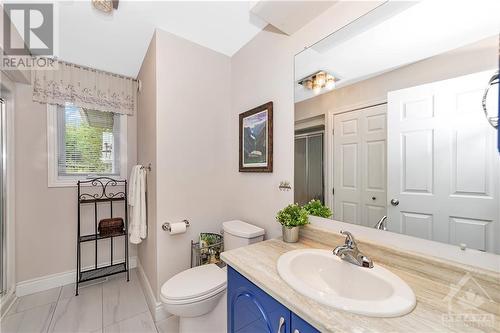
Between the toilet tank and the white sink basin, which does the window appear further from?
the white sink basin

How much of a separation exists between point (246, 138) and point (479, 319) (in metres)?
1.61

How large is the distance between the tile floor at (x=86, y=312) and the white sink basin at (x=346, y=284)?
4.14 ft

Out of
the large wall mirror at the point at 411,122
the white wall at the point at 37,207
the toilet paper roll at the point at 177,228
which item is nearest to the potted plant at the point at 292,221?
the large wall mirror at the point at 411,122

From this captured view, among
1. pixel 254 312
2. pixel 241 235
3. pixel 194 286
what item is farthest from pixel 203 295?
pixel 254 312

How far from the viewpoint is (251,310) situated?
0.94m

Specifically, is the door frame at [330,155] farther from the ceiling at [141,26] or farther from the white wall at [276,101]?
the ceiling at [141,26]

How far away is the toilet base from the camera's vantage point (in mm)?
1413

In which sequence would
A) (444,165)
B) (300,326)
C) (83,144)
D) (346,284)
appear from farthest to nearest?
(83,144), (346,284), (444,165), (300,326)

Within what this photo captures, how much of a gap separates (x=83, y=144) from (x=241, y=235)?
2150 millimetres

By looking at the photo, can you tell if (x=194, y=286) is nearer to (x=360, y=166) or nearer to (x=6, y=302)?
(x=360, y=166)

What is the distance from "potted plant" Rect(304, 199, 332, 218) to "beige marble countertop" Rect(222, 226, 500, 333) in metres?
0.26

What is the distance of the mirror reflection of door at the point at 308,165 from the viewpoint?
4.31ft

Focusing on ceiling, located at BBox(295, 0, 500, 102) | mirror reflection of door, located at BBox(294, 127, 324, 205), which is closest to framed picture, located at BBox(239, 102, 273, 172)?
mirror reflection of door, located at BBox(294, 127, 324, 205)

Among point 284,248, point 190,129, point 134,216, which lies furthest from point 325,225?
point 134,216
